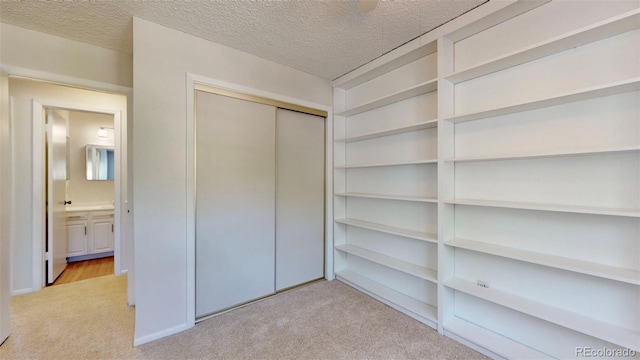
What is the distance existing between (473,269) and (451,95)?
1432mm

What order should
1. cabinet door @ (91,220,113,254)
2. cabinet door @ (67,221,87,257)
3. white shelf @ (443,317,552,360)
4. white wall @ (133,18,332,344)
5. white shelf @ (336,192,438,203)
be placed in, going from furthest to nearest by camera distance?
cabinet door @ (91,220,113,254) → cabinet door @ (67,221,87,257) → white shelf @ (336,192,438,203) → white wall @ (133,18,332,344) → white shelf @ (443,317,552,360)

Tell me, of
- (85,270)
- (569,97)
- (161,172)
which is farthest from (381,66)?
(85,270)

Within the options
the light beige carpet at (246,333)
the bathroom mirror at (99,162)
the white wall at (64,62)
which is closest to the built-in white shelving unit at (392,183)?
the light beige carpet at (246,333)

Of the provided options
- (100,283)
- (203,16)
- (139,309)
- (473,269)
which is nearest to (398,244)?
(473,269)

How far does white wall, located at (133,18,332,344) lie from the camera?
1.89m

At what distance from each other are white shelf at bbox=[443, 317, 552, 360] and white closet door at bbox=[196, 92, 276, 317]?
1.74 meters

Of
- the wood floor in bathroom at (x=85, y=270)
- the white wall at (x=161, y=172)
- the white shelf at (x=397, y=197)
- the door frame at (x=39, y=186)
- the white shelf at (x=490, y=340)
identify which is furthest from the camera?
the wood floor in bathroom at (x=85, y=270)

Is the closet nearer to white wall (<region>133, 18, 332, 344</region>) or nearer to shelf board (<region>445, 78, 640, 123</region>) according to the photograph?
white wall (<region>133, 18, 332, 344</region>)

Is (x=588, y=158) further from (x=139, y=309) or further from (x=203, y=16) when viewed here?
(x=139, y=309)

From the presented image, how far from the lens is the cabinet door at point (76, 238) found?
12.0 feet

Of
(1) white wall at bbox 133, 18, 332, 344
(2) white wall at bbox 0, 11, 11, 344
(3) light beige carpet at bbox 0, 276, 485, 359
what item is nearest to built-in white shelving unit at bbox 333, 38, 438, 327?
(3) light beige carpet at bbox 0, 276, 485, 359

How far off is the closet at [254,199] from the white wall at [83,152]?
322cm

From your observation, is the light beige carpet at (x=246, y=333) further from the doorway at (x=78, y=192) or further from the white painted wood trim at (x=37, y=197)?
the doorway at (x=78, y=192)

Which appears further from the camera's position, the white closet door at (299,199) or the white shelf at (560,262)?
the white closet door at (299,199)
